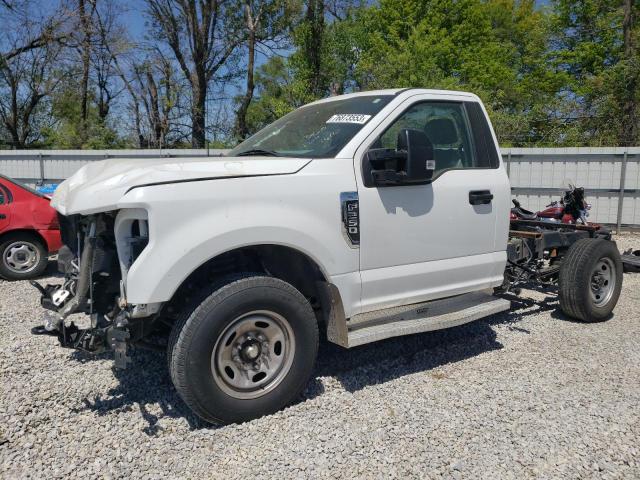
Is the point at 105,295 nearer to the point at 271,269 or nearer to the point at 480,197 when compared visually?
the point at 271,269

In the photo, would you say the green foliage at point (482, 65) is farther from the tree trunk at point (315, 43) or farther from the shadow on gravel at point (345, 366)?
the shadow on gravel at point (345, 366)

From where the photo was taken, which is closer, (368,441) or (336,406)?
(368,441)

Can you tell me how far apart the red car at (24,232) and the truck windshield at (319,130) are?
4.01 metres

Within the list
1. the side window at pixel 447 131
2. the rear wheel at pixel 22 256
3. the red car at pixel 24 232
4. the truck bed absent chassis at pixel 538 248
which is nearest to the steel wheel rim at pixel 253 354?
the side window at pixel 447 131

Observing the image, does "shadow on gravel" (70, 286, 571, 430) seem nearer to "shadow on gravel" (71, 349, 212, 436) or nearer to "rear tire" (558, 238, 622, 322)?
"shadow on gravel" (71, 349, 212, 436)

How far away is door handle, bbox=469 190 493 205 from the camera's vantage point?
422cm

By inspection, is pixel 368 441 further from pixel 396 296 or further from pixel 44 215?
pixel 44 215

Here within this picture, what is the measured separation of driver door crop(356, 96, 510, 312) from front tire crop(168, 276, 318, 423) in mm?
611

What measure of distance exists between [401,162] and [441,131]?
917mm

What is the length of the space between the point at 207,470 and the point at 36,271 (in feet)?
18.2

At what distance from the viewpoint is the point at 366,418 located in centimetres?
352

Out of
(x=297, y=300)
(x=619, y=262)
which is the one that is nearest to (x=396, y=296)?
(x=297, y=300)

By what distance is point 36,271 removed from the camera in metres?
7.36

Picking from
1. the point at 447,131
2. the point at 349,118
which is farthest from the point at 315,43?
the point at 349,118
